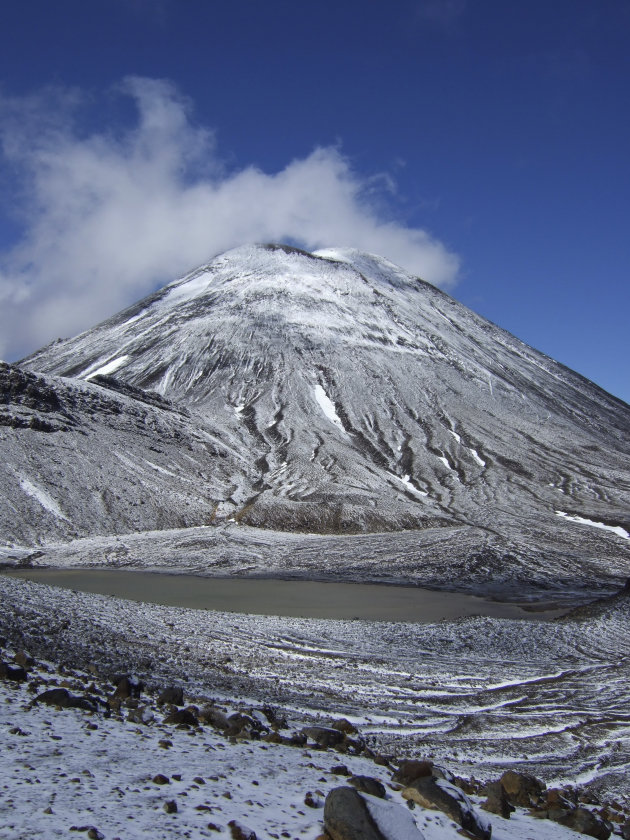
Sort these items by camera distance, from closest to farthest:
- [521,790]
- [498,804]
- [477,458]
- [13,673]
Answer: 1. [498,804]
2. [521,790]
3. [13,673]
4. [477,458]

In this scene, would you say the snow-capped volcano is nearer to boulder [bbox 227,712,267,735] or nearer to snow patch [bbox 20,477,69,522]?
snow patch [bbox 20,477,69,522]

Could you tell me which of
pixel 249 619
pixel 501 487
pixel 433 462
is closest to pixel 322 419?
pixel 433 462

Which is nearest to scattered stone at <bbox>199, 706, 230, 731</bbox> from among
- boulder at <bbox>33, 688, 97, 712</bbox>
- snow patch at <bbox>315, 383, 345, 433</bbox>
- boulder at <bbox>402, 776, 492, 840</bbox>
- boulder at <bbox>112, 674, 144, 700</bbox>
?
boulder at <bbox>112, 674, 144, 700</bbox>

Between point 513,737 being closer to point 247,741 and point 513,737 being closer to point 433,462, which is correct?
A: point 247,741

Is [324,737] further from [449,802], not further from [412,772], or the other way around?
[449,802]

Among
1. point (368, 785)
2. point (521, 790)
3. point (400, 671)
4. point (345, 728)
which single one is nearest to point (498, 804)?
point (521, 790)

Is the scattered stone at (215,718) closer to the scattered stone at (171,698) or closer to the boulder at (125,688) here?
the scattered stone at (171,698)
